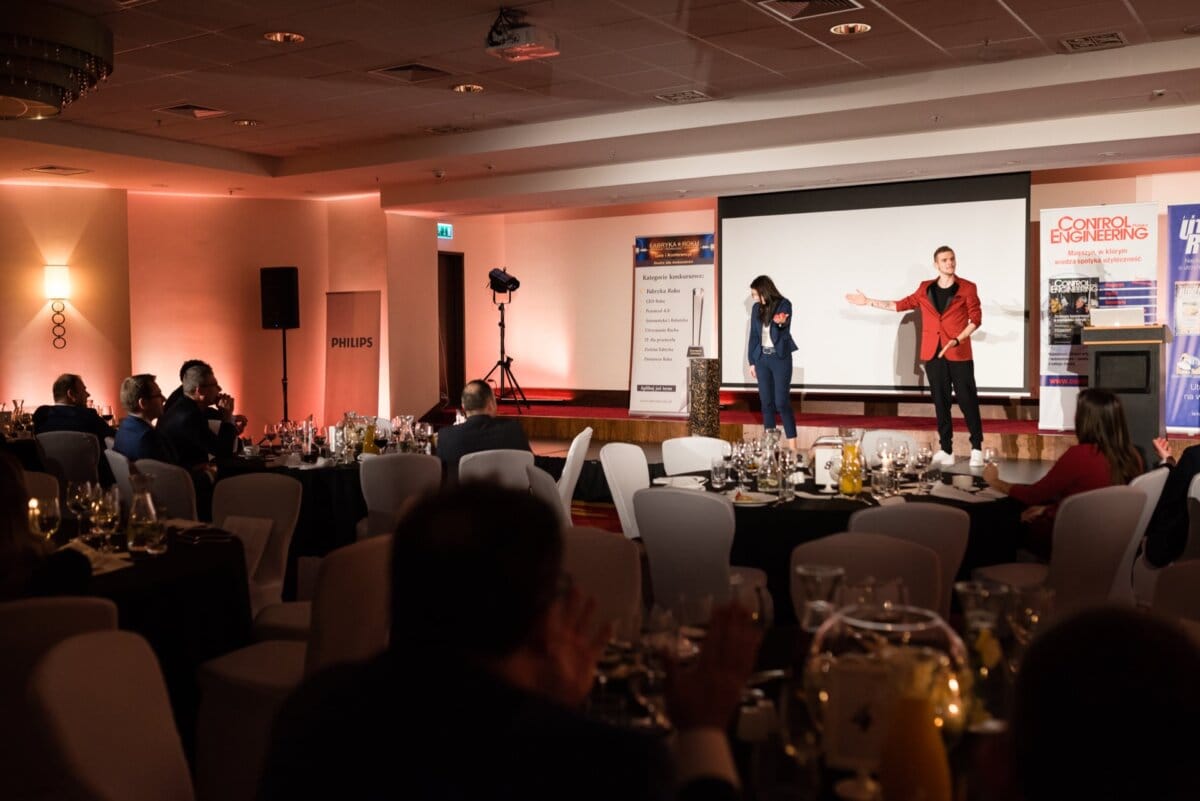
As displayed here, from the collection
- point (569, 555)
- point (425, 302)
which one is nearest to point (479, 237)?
point (425, 302)

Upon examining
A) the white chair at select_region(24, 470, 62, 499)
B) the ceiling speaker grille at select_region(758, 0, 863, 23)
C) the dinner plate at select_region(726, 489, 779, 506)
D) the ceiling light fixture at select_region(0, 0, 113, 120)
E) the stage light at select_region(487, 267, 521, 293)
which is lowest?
the dinner plate at select_region(726, 489, 779, 506)

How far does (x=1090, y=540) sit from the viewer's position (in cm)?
427

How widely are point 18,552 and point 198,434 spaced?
3921mm

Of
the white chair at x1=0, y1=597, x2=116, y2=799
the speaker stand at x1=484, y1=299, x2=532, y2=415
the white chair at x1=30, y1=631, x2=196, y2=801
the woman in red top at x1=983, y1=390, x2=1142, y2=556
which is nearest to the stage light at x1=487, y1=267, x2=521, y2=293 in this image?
the speaker stand at x1=484, y1=299, x2=532, y2=415

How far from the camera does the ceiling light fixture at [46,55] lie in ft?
20.8

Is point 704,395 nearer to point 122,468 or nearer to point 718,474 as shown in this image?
point 718,474

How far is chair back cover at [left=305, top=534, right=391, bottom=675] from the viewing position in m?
Answer: 3.05

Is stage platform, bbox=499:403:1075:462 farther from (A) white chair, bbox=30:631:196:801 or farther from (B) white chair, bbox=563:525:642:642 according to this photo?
(A) white chair, bbox=30:631:196:801

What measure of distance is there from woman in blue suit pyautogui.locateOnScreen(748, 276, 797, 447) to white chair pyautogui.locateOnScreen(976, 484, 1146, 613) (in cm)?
648

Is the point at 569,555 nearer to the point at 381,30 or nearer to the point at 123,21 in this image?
the point at 381,30

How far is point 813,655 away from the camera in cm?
180

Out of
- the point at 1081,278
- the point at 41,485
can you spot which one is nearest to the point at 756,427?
the point at 1081,278

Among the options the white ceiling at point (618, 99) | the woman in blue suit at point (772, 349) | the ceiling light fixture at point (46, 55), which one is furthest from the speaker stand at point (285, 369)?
the ceiling light fixture at point (46, 55)

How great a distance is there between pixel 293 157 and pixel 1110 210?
28.3ft
